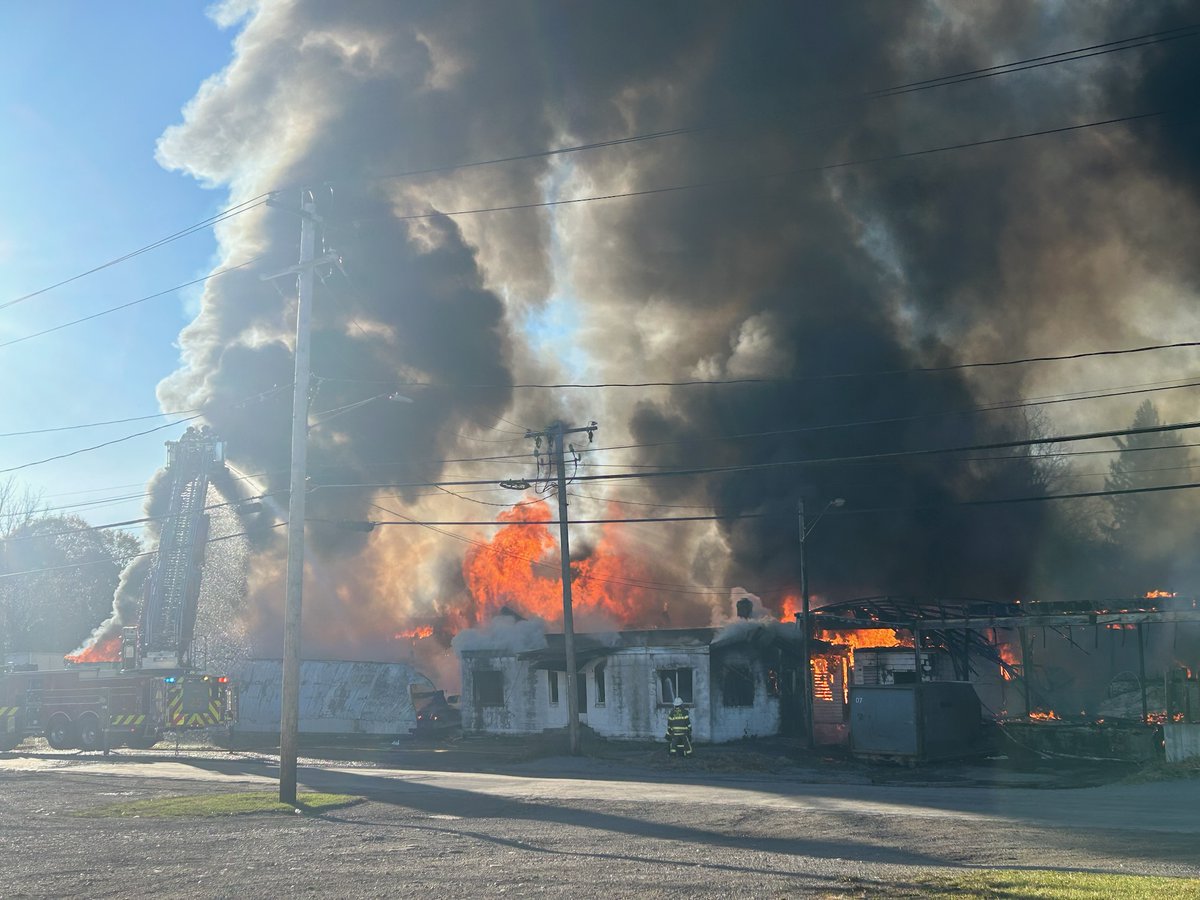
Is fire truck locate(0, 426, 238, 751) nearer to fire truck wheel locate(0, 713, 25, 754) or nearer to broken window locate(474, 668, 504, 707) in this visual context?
fire truck wheel locate(0, 713, 25, 754)

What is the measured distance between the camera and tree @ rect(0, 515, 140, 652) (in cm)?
6081

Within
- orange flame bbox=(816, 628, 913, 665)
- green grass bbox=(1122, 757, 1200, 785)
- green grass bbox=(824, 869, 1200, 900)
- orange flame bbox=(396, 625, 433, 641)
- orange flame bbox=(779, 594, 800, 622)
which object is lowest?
green grass bbox=(1122, 757, 1200, 785)

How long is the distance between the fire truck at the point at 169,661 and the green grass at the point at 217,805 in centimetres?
1279

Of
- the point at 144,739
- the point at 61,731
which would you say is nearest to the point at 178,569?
the point at 144,739

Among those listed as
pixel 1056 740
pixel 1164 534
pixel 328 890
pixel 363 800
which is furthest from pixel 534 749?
pixel 1164 534

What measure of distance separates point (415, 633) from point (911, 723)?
31568 mm

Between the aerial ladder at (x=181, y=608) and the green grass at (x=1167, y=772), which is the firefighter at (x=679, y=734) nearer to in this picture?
the green grass at (x=1167, y=772)

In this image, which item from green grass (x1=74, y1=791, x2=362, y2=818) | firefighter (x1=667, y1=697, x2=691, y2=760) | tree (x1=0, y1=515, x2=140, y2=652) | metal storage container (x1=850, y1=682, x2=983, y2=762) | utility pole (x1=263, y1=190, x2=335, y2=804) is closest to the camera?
green grass (x1=74, y1=791, x2=362, y2=818)

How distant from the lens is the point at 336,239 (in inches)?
878

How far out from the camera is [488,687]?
124 feet

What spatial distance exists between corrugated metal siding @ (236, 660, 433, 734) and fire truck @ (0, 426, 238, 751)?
17.2ft

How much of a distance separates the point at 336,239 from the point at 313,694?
72.4 feet

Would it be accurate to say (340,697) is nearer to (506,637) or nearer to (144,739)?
(506,637)

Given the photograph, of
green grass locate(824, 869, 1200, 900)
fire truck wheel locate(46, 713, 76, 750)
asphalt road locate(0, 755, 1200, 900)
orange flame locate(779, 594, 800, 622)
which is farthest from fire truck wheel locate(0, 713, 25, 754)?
green grass locate(824, 869, 1200, 900)
